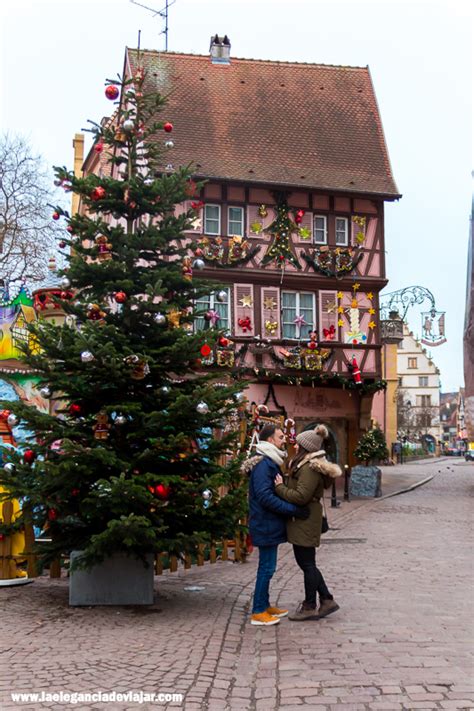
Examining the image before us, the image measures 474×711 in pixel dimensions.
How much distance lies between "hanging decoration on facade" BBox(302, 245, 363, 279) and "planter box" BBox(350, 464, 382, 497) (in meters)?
6.45

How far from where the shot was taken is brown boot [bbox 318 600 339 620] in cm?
804

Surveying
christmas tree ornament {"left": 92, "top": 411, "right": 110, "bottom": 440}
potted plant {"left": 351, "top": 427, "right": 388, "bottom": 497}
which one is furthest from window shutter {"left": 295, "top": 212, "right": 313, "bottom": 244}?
christmas tree ornament {"left": 92, "top": 411, "right": 110, "bottom": 440}

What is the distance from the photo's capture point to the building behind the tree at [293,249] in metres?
27.1

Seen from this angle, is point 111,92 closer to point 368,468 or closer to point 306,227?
point 368,468

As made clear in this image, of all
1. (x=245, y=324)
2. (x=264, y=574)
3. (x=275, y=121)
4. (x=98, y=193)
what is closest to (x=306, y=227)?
(x=245, y=324)

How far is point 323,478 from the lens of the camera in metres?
7.92

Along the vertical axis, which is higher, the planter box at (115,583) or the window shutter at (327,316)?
Result: the window shutter at (327,316)

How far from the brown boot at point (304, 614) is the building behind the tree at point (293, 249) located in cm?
1741

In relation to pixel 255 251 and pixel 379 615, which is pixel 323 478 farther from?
pixel 255 251

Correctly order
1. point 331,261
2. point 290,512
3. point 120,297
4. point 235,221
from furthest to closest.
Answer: point 331,261 → point 235,221 → point 120,297 → point 290,512

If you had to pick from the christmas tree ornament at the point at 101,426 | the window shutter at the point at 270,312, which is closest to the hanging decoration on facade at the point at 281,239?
the window shutter at the point at 270,312

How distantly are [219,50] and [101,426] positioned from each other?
26393 mm

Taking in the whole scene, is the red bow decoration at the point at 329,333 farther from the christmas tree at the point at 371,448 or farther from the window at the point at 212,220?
the window at the point at 212,220

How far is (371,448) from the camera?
26.1 metres
